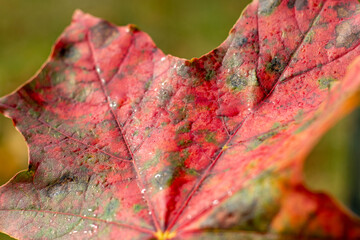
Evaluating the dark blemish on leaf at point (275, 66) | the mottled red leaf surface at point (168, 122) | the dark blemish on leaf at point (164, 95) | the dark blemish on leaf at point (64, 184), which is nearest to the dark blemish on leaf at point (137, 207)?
the mottled red leaf surface at point (168, 122)

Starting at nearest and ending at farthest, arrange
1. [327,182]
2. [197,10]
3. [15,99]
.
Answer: [15,99] < [327,182] < [197,10]

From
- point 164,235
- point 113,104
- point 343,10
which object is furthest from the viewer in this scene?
point 113,104

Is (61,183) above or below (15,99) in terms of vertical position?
below

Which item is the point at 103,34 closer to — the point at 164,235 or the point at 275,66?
the point at 275,66

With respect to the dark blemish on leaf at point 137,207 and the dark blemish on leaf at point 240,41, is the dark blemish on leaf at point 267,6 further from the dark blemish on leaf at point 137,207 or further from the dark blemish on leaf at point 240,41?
the dark blemish on leaf at point 137,207

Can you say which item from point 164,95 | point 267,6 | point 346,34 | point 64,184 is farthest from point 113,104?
point 346,34

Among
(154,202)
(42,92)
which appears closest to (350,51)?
(154,202)

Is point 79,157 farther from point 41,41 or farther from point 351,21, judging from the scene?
point 41,41
